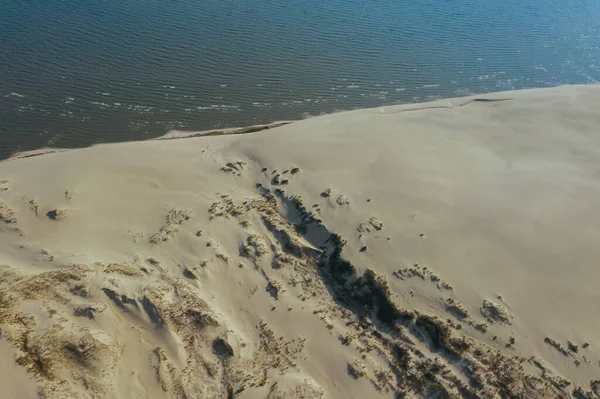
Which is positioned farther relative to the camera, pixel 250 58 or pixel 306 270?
pixel 250 58

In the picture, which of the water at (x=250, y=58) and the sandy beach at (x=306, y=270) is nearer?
the sandy beach at (x=306, y=270)

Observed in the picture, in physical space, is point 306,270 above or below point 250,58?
below

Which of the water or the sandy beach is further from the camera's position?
the water

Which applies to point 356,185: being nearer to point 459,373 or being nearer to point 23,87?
point 459,373
